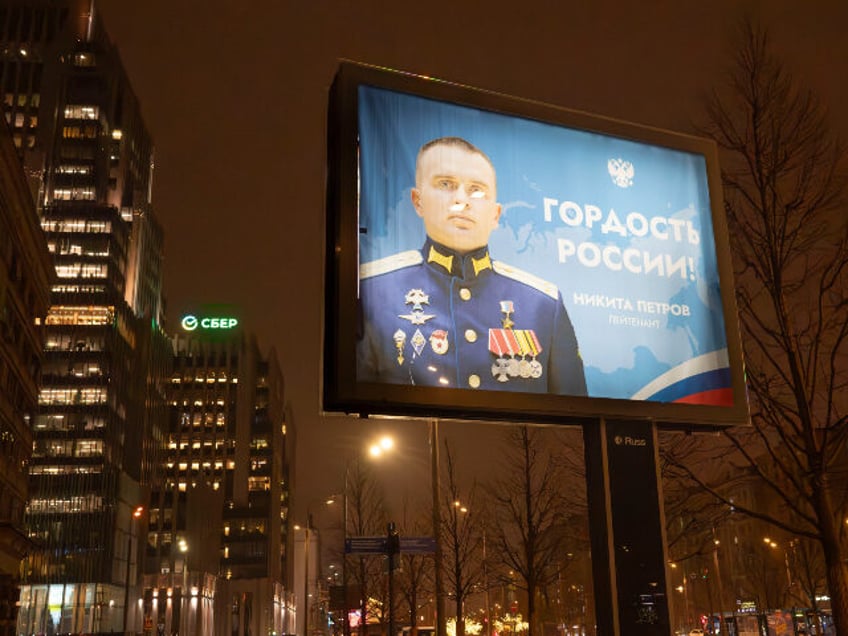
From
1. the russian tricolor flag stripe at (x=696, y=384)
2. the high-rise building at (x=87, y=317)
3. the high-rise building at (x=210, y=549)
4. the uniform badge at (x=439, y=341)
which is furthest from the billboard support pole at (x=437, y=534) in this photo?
the high-rise building at (x=210, y=549)

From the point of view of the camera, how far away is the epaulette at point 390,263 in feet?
44.4

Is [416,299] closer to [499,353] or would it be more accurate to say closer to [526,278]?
[499,353]

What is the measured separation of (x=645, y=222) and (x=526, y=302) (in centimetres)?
293

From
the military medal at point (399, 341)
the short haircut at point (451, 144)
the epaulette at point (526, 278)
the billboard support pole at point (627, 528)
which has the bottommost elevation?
the billboard support pole at point (627, 528)

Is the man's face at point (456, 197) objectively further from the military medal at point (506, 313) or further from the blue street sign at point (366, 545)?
the blue street sign at point (366, 545)

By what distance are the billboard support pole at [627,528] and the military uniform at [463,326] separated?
108cm

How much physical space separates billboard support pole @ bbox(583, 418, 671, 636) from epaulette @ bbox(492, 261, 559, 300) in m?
2.15

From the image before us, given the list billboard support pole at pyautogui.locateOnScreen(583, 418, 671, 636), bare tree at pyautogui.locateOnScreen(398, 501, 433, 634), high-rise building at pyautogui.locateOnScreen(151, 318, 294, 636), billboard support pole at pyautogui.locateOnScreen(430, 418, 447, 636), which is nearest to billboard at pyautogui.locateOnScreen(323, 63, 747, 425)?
billboard support pole at pyautogui.locateOnScreen(583, 418, 671, 636)

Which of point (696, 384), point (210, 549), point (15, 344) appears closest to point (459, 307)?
point (696, 384)

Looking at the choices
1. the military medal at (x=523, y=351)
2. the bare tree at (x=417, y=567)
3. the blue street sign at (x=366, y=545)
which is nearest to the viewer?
the military medal at (x=523, y=351)

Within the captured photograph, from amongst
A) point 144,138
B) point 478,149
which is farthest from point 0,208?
point 144,138

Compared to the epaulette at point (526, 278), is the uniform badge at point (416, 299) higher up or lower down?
lower down

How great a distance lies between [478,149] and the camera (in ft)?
48.9

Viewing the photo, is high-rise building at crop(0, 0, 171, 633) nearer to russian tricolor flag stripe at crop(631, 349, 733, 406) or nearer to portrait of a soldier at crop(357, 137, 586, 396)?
portrait of a soldier at crop(357, 137, 586, 396)
